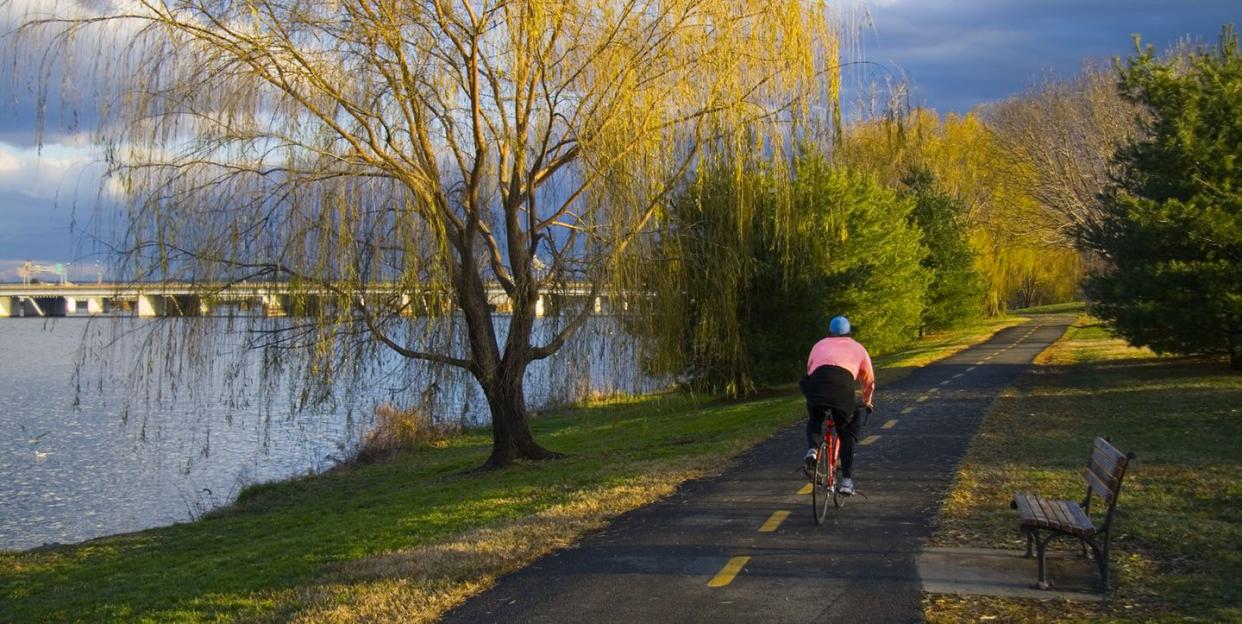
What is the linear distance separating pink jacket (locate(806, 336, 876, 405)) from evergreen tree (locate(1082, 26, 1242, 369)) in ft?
47.3

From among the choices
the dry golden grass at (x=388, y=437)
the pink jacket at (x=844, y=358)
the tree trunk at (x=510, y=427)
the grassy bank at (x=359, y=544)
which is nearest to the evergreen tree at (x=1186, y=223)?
the grassy bank at (x=359, y=544)

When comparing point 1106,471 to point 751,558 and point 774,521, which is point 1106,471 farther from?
point 774,521

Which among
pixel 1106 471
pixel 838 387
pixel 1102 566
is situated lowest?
pixel 1102 566

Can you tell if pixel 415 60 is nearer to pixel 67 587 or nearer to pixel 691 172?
pixel 691 172

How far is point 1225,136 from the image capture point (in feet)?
71.4

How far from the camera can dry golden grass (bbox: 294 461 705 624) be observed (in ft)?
22.5

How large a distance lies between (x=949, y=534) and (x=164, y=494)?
1586cm

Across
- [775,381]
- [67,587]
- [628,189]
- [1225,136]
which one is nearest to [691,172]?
[628,189]

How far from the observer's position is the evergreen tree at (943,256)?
51031 millimetres

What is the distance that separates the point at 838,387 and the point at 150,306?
8.04m

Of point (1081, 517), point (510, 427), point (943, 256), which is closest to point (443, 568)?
point (1081, 517)

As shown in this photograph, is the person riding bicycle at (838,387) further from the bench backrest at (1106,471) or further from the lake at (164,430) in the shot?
the lake at (164,430)

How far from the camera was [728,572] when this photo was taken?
7453 millimetres

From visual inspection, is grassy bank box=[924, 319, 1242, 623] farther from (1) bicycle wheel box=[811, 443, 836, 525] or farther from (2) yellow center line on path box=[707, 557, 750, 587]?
(2) yellow center line on path box=[707, 557, 750, 587]
